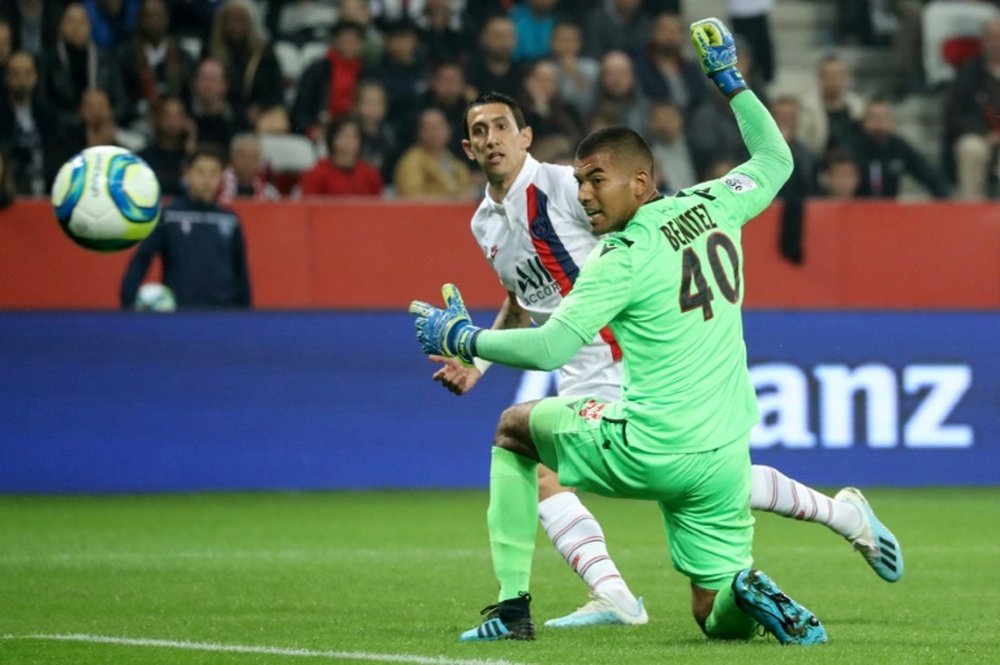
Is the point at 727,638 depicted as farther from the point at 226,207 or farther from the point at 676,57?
the point at 676,57

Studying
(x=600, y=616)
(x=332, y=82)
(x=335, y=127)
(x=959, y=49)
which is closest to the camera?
(x=600, y=616)

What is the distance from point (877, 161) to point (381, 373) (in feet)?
17.8

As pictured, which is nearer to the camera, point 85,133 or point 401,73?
point 85,133

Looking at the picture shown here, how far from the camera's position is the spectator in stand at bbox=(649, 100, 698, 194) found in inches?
623

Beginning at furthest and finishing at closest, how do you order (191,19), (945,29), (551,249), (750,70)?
(945,29), (750,70), (191,19), (551,249)

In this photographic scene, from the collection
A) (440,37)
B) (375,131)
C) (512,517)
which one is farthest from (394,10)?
(512,517)

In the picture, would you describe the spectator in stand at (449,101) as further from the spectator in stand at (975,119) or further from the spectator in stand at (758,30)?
the spectator in stand at (975,119)

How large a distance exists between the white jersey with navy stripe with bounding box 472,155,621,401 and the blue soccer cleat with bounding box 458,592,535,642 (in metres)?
1.05

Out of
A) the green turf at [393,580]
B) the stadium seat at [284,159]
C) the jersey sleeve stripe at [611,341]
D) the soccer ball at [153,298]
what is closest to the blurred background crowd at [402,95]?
the stadium seat at [284,159]

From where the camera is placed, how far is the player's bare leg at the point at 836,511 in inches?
273

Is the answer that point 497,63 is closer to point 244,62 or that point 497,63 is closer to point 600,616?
point 244,62

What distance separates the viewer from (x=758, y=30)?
17406 mm

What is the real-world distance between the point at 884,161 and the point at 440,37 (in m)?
3.91

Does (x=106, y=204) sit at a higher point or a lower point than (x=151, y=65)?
lower
